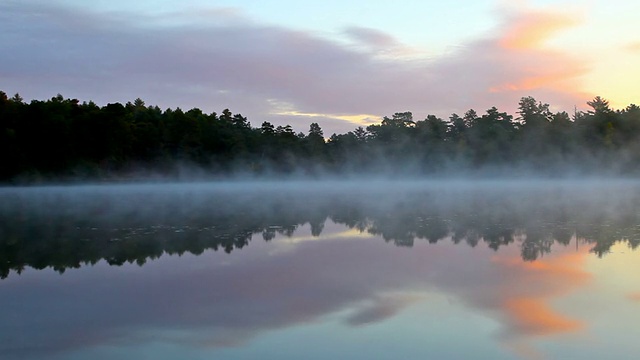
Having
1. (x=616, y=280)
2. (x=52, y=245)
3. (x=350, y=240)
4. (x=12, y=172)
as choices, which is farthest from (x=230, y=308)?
(x=12, y=172)

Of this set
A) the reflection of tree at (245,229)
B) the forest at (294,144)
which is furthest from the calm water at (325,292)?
the forest at (294,144)

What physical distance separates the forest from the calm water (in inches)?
1352

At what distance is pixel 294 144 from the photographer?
196 feet

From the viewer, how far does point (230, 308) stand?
5.30 meters

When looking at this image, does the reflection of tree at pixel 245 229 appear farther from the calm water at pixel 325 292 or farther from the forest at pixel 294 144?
the forest at pixel 294 144

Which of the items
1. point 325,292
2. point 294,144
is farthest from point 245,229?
point 294,144

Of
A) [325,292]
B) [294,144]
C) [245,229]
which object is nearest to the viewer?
[325,292]

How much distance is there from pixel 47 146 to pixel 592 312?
43.2 metres

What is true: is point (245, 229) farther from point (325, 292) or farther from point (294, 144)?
point (294, 144)

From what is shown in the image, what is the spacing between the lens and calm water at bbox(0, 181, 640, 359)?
4180 mm

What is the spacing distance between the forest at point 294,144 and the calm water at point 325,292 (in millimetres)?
34332

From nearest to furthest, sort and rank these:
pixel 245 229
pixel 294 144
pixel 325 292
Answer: pixel 325 292 → pixel 245 229 → pixel 294 144

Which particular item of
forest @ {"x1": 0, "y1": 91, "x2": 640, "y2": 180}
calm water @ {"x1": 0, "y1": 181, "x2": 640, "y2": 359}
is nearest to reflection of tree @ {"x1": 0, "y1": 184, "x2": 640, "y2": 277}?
calm water @ {"x1": 0, "y1": 181, "x2": 640, "y2": 359}

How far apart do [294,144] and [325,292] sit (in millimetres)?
54076
